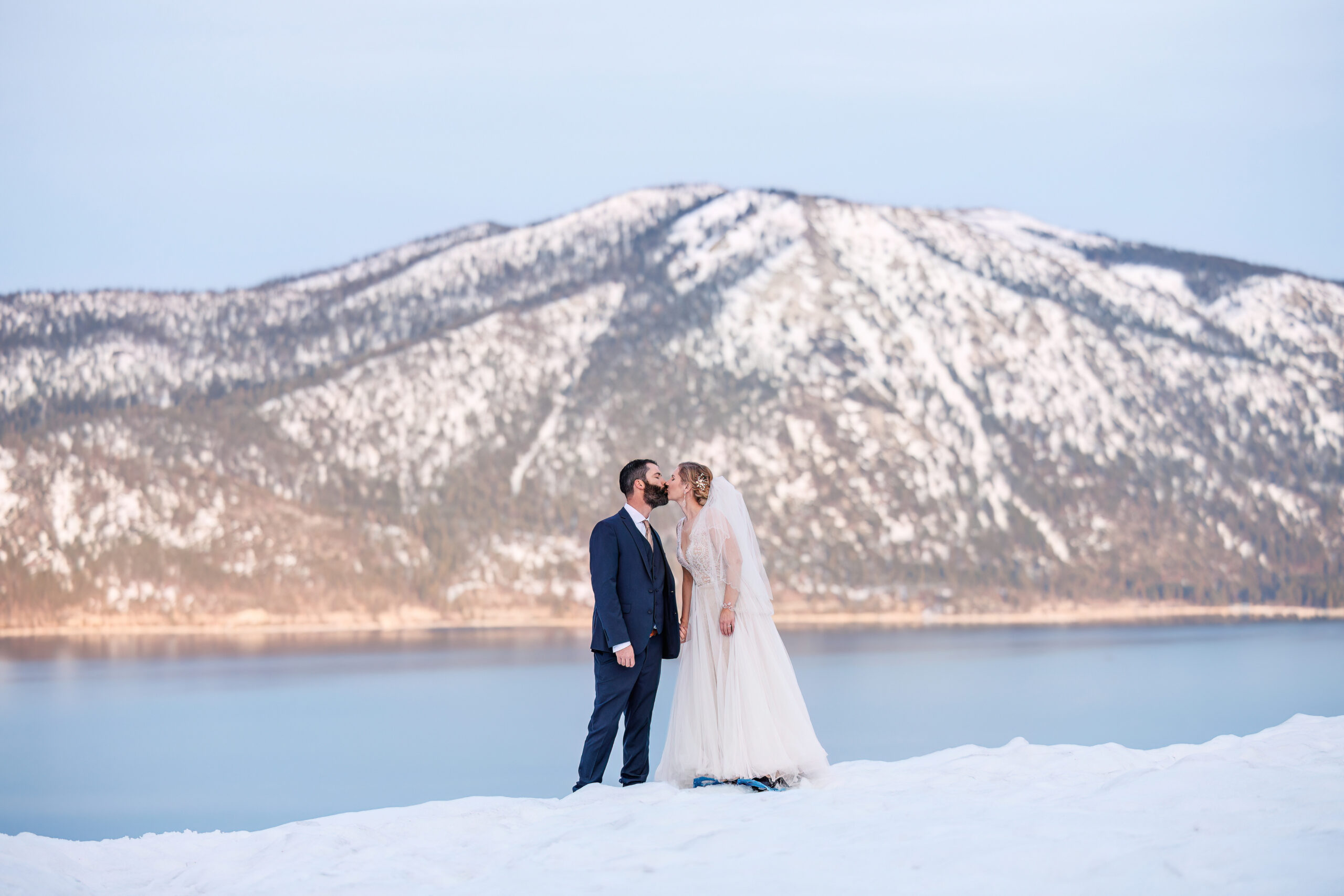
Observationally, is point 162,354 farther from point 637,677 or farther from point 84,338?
point 637,677

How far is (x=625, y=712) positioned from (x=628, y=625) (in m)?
0.69

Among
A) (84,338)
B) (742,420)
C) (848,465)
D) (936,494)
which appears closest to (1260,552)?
(936,494)

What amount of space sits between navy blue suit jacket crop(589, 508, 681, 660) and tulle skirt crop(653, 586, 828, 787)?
27 cm

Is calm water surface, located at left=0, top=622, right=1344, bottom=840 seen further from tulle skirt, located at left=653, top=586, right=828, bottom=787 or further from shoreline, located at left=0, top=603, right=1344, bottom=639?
shoreline, located at left=0, top=603, right=1344, bottom=639

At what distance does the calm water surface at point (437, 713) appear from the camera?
66.7 ft

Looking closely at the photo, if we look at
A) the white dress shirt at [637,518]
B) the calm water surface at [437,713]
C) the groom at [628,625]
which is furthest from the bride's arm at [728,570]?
the calm water surface at [437,713]

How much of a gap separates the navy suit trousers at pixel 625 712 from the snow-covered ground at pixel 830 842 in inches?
15.5

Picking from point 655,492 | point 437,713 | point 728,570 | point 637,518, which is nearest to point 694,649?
point 728,570

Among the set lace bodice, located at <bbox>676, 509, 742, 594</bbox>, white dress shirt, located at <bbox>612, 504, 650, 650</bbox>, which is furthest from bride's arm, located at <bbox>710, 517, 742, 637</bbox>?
white dress shirt, located at <bbox>612, 504, 650, 650</bbox>

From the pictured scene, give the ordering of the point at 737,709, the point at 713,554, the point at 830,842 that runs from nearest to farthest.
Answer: the point at 830,842, the point at 737,709, the point at 713,554

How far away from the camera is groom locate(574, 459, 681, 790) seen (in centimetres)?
852

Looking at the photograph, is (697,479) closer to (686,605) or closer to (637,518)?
(637,518)

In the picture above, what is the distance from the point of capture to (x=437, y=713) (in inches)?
1235

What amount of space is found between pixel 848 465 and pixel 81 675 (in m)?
64.6
